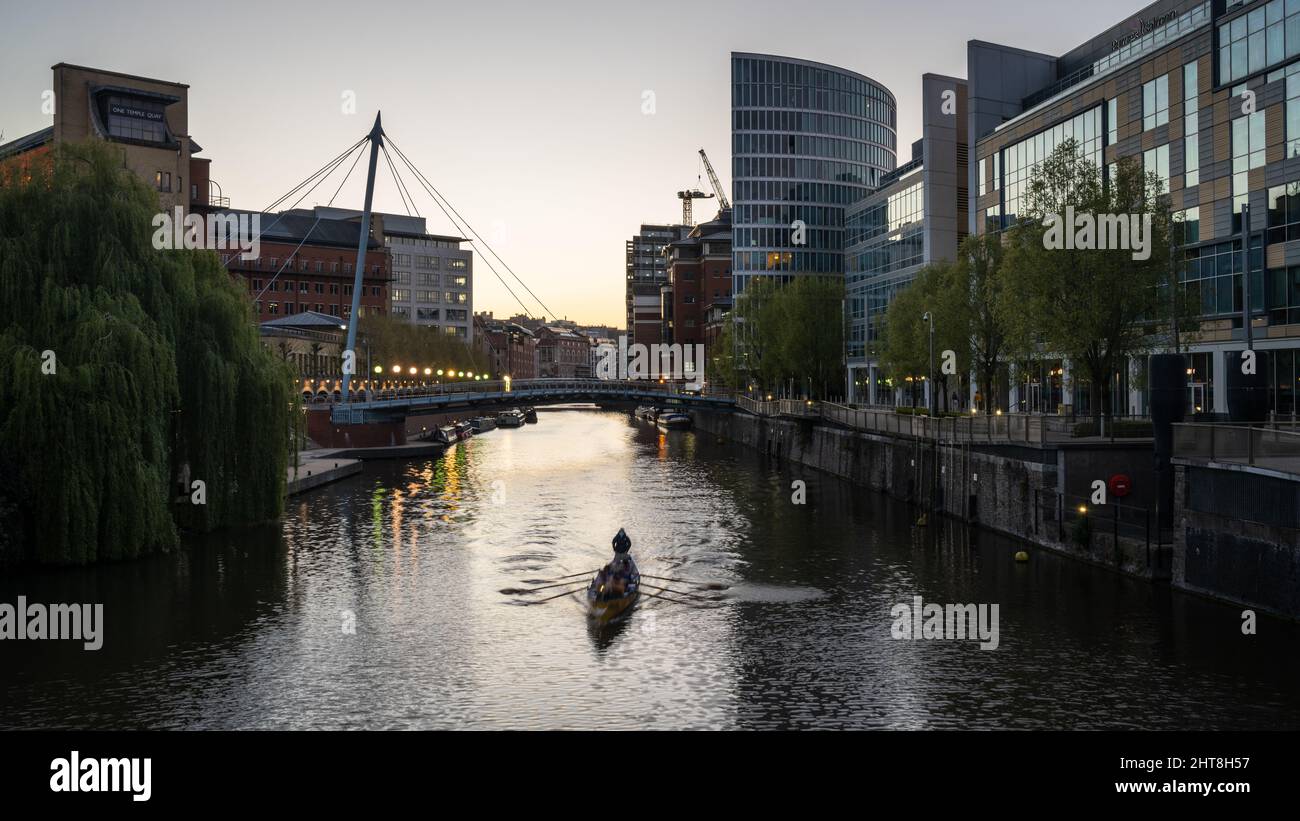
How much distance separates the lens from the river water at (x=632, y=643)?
Result: 22.2m

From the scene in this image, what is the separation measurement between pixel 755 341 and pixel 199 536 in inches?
2648

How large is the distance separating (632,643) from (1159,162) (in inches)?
1777

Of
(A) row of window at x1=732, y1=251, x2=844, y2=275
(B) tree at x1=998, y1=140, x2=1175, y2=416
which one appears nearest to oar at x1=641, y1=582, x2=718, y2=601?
(B) tree at x1=998, y1=140, x2=1175, y2=416

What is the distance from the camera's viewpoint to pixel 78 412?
108ft

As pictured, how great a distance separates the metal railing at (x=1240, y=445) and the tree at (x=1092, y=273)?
10212 millimetres

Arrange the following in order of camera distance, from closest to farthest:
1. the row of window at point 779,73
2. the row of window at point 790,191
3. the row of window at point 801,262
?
the row of window at point 801,262 → the row of window at point 790,191 → the row of window at point 779,73

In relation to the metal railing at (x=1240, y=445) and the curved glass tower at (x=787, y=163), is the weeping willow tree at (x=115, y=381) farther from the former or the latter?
the curved glass tower at (x=787, y=163)

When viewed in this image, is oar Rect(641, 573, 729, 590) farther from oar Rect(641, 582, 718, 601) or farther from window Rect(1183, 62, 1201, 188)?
window Rect(1183, 62, 1201, 188)

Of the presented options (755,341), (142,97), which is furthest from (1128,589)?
(142,97)

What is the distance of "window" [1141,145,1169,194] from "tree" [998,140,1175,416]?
15.8 m

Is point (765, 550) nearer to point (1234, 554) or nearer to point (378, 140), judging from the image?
point (1234, 554)

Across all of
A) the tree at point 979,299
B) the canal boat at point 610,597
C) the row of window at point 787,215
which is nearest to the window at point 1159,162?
the tree at point 979,299

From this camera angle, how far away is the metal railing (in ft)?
90.2

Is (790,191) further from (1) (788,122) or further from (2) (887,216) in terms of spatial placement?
(2) (887,216)
